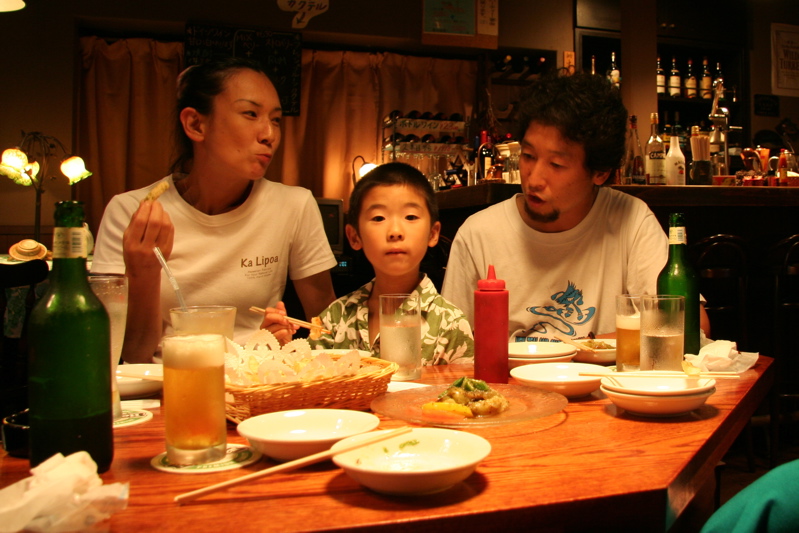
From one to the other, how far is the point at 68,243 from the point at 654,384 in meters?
0.96

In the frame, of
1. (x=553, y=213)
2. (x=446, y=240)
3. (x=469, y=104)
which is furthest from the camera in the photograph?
(x=469, y=104)

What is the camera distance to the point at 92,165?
5.63 m

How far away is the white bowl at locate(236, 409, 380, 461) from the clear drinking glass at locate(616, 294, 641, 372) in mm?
664

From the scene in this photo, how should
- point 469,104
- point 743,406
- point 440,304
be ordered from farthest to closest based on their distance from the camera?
point 469,104 → point 440,304 → point 743,406

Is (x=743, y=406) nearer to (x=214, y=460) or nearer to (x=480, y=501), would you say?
(x=480, y=501)

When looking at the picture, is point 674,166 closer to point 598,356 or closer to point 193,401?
point 598,356

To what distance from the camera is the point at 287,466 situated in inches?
28.6

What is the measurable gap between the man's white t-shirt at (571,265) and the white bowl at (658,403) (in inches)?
38.8

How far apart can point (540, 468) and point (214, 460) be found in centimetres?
41

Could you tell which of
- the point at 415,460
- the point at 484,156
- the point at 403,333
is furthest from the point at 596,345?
the point at 484,156

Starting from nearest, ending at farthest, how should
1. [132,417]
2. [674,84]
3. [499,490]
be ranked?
→ [499,490] < [132,417] < [674,84]

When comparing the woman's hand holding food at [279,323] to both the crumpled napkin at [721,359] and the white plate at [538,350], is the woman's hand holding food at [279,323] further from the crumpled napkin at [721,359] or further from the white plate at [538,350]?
the crumpled napkin at [721,359]

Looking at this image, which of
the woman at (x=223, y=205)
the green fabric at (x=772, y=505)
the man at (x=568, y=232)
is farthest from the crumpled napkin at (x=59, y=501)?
the man at (x=568, y=232)

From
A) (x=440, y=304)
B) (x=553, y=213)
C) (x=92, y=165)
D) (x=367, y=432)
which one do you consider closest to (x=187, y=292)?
(x=440, y=304)
